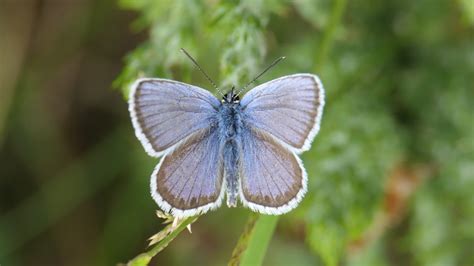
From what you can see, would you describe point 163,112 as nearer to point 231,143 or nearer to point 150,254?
point 231,143

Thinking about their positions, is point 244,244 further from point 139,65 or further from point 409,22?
point 409,22

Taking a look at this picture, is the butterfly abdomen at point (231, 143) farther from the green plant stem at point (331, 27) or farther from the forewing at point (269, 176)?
the green plant stem at point (331, 27)

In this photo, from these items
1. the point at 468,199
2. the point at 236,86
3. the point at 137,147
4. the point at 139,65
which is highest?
the point at 139,65

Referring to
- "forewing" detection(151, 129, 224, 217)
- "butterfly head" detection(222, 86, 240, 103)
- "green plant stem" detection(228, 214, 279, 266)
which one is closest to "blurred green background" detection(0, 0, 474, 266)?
"butterfly head" detection(222, 86, 240, 103)

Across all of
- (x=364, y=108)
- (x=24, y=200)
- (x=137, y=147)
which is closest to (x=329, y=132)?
(x=364, y=108)

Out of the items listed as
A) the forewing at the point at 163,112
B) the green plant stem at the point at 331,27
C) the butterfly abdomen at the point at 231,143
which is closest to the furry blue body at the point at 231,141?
the butterfly abdomen at the point at 231,143
